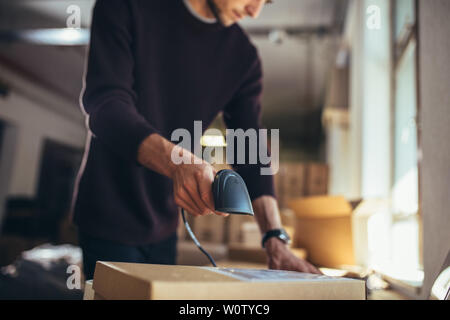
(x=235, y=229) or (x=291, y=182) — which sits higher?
(x=291, y=182)

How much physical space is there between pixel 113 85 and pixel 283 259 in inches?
19.9

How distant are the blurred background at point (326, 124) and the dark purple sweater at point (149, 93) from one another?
154 mm

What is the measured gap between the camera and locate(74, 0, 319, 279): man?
0.80 meters

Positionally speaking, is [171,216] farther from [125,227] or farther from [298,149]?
[298,149]

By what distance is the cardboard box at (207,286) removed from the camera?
340mm

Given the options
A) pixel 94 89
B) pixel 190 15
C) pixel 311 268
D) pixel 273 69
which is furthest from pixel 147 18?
pixel 273 69

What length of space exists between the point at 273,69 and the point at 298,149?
19.1ft

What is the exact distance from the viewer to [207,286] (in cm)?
35

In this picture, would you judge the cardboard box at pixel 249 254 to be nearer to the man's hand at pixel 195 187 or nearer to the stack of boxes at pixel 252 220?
the stack of boxes at pixel 252 220

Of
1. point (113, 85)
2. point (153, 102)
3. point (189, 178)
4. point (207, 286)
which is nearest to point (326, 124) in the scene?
point (153, 102)

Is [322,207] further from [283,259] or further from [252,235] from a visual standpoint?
[252,235]

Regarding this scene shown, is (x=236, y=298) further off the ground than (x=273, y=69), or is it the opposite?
(x=273, y=69)

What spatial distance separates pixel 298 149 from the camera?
10289mm
